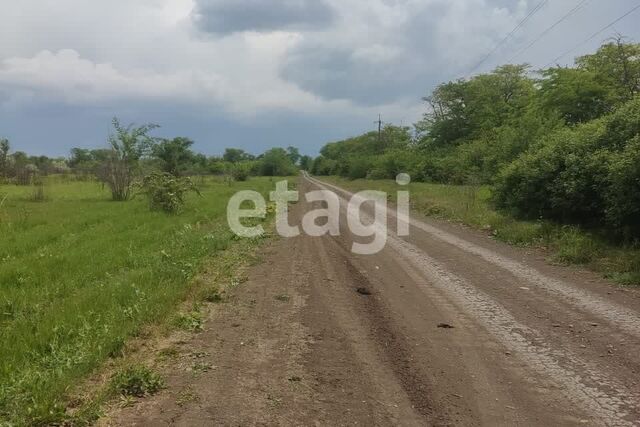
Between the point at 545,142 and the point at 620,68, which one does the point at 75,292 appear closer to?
the point at 545,142

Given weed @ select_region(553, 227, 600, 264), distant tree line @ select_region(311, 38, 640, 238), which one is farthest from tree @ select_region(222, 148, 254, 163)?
weed @ select_region(553, 227, 600, 264)

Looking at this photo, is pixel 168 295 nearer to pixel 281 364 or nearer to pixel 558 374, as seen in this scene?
pixel 281 364

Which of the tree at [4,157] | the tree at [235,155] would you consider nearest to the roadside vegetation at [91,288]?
the tree at [4,157]

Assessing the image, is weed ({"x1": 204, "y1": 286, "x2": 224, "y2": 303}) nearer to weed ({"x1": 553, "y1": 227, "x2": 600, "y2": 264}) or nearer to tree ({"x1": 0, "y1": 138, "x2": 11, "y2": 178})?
weed ({"x1": 553, "y1": 227, "x2": 600, "y2": 264})

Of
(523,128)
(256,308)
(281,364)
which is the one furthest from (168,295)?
(523,128)

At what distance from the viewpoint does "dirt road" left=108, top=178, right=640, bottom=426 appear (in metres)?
3.94

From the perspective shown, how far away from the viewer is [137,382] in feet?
14.0

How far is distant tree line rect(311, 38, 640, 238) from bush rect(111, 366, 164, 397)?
9.33m

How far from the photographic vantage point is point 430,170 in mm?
43938

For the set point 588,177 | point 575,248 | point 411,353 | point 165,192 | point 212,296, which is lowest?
point 411,353

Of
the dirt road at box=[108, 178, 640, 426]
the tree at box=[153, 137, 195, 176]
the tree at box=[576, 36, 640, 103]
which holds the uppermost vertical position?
the tree at box=[576, 36, 640, 103]

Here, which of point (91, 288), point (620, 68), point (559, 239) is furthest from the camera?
point (620, 68)

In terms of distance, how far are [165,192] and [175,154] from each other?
34.3 meters

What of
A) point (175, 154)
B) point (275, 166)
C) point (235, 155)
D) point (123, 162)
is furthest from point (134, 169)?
point (235, 155)
